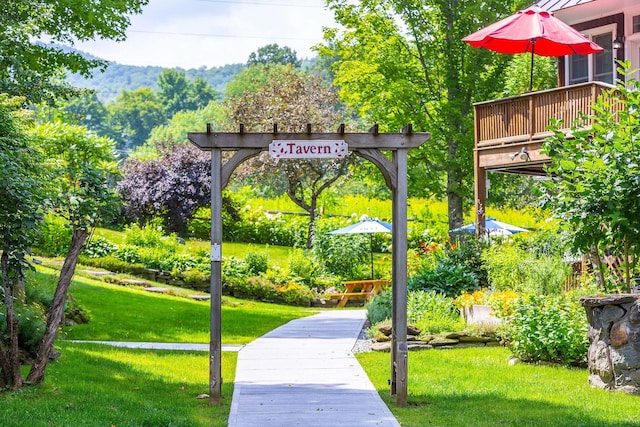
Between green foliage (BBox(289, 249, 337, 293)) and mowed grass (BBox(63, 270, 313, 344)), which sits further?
green foliage (BBox(289, 249, 337, 293))

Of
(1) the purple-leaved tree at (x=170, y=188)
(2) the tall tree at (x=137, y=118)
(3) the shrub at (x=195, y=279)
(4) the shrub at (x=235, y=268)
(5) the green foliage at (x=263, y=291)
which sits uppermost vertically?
(2) the tall tree at (x=137, y=118)

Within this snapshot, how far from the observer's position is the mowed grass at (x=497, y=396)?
Result: 8.66m

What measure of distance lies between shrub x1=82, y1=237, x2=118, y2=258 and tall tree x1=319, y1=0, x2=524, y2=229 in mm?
8300

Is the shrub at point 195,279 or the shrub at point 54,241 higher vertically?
the shrub at point 54,241

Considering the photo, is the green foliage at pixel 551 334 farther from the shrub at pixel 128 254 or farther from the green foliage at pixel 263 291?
the shrub at pixel 128 254

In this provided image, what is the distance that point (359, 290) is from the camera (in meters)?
27.5

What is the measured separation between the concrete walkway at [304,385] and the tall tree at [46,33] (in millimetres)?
5625

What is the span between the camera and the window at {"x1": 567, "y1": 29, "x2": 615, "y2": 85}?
19.6 metres

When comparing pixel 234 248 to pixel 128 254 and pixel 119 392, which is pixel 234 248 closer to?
pixel 128 254

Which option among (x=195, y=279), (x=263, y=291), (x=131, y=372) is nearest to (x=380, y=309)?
(x=131, y=372)

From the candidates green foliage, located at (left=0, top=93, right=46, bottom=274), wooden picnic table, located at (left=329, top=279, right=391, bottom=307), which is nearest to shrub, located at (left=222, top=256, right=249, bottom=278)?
wooden picnic table, located at (left=329, top=279, right=391, bottom=307)

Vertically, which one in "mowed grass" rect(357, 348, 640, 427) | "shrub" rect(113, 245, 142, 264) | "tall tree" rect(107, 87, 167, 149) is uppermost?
"tall tree" rect(107, 87, 167, 149)

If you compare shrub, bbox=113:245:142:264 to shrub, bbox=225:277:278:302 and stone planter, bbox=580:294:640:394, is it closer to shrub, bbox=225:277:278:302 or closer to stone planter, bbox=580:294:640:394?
shrub, bbox=225:277:278:302

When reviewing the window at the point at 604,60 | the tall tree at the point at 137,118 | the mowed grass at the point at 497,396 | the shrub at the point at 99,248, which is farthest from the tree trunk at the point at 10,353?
the tall tree at the point at 137,118
